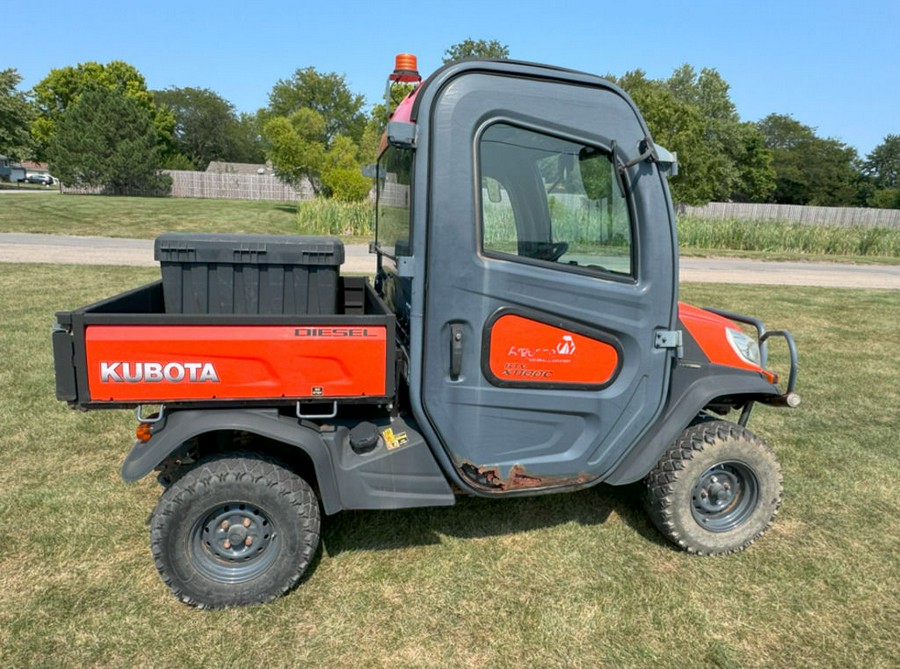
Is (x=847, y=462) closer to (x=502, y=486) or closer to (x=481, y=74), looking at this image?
(x=502, y=486)

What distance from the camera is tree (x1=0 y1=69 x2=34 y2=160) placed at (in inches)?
1677

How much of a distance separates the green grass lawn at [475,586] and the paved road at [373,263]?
8.89 m

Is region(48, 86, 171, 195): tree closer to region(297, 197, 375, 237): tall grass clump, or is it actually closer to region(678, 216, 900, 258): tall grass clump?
region(297, 197, 375, 237): tall grass clump

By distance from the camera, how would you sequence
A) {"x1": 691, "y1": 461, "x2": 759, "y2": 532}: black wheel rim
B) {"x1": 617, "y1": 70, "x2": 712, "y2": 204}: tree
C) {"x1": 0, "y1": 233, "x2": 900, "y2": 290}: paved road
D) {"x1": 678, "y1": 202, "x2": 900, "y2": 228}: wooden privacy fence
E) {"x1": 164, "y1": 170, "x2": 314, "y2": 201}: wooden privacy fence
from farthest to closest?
{"x1": 164, "y1": 170, "x2": 314, "y2": 201}: wooden privacy fence, {"x1": 678, "y1": 202, "x2": 900, "y2": 228}: wooden privacy fence, {"x1": 617, "y1": 70, "x2": 712, "y2": 204}: tree, {"x1": 0, "y1": 233, "x2": 900, "y2": 290}: paved road, {"x1": 691, "y1": 461, "x2": 759, "y2": 532}: black wheel rim

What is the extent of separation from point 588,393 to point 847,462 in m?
2.87

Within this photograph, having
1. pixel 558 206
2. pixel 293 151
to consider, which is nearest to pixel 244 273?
pixel 558 206

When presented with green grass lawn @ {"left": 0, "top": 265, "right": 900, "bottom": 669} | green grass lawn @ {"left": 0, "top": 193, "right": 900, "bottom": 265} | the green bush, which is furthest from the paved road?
green grass lawn @ {"left": 0, "top": 265, "right": 900, "bottom": 669}

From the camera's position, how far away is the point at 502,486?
2941mm

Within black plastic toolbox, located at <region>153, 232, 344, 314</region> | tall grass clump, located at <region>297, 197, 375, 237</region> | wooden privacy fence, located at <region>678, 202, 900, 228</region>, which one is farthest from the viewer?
wooden privacy fence, located at <region>678, 202, 900, 228</region>

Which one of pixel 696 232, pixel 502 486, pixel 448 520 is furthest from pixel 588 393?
pixel 696 232

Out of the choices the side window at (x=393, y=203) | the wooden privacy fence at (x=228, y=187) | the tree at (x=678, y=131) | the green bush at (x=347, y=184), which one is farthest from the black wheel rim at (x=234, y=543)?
the wooden privacy fence at (x=228, y=187)

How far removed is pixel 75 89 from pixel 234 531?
6672 centimetres

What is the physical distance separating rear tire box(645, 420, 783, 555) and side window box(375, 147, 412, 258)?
5.82ft

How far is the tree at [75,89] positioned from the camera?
53.7m
